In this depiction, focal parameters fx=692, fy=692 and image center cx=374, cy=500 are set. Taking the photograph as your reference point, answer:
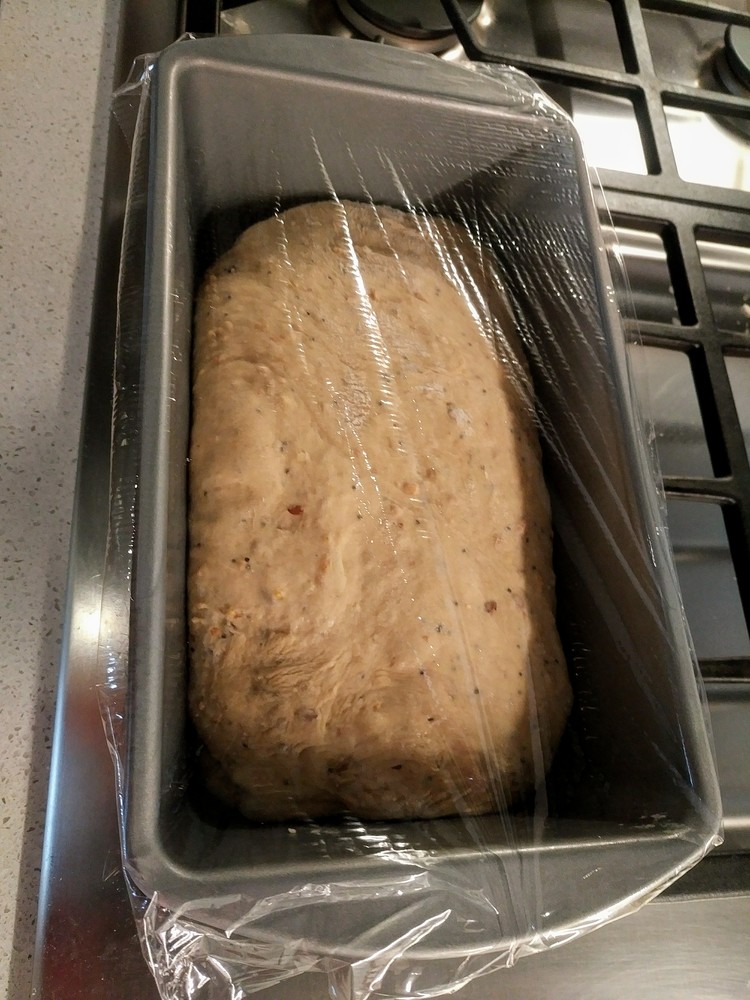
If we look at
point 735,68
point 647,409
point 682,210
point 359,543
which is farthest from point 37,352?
point 735,68

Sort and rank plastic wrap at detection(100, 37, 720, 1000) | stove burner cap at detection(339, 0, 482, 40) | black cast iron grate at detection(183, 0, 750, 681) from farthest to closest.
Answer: stove burner cap at detection(339, 0, 482, 40)
black cast iron grate at detection(183, 0, 750, 681)
plastic wrap at detection(100, 37, 720, 1000)

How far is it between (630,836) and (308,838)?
0.24 metres

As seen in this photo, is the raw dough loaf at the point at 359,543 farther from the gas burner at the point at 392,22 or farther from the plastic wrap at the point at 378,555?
the gas burner at the point at 392,22

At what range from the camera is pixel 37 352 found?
717 millimetres

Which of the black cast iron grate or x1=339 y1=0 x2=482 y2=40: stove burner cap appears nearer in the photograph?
the black cast iron grate

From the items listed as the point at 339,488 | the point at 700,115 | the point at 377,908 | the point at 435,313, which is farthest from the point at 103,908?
the point at 700,115

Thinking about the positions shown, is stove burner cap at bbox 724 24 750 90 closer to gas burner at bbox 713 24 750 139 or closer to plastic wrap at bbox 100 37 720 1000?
gas burner at bbox 713 24 750 139

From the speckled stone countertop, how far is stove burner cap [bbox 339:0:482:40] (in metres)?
0.33

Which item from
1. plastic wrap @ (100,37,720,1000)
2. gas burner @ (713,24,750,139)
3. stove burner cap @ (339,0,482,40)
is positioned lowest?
plastic wrap @ (100,37,720,1000)

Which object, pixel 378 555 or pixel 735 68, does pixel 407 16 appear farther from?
pixel 378 555

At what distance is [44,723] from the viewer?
1.93 feet

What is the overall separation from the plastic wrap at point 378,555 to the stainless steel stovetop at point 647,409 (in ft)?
0.30

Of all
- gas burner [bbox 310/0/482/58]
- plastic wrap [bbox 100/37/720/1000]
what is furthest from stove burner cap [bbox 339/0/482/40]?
plastic wrap [bbox 100/37/720/1000]

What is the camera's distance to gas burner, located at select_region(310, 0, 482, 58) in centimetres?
89
